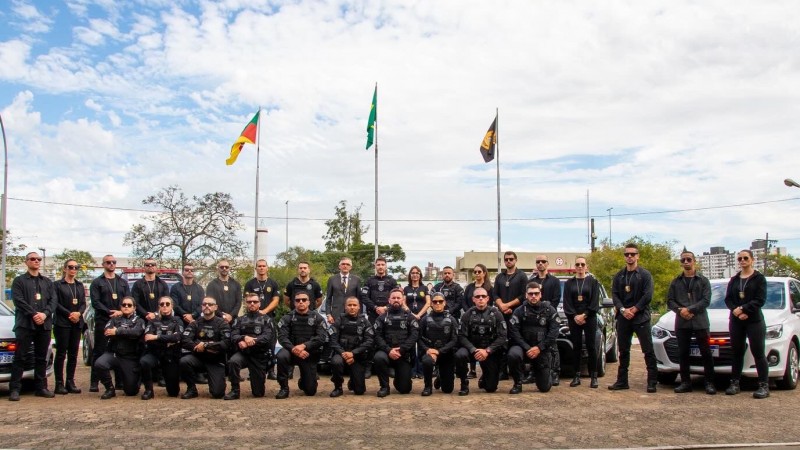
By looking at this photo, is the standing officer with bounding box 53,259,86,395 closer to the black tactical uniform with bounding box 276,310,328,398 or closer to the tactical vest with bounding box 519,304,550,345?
the black tactical uniform with bounding box 276,310,328,398

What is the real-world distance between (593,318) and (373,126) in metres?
16.2

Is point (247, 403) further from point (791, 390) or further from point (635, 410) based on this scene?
point (791, 390)

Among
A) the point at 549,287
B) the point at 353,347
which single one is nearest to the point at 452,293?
the point at 549,287

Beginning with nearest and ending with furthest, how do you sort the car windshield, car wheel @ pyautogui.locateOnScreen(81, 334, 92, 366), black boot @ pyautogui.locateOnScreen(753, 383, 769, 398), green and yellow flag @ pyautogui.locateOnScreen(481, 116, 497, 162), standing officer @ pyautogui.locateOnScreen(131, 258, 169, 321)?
→ black boot @ pyautogui.locateOnScreen(753, 383, 769, 398)
the car windshield
standing officer @ pyautogui.locateOnScreen(131, 258, 169, 321)
car wheel @ pyautogui.locateOnScreen(81, 334, 92, 366)
green and yellow flag @ pyautogui.locateOnScreen(481, 116, 497, 162)

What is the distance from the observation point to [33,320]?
10.3 metres

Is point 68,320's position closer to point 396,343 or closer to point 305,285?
point 305,285

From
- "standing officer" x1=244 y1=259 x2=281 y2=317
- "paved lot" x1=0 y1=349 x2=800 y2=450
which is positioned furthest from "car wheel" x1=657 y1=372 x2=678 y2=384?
"standing officer" x1=244 y1=259 x2=281 y2=317

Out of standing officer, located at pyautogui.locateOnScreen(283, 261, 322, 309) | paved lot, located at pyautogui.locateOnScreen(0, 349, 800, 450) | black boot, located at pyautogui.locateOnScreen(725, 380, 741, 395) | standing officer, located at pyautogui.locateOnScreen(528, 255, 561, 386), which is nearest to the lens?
paved lot, located at pyautogui.locateOnScreen(0, 349, 800, 450)

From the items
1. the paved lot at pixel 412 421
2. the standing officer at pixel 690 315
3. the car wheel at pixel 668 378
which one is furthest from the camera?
the car wheel at pixel 668 378

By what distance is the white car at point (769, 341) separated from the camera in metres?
10.3

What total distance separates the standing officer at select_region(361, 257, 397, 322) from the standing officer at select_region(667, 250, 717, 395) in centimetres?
444

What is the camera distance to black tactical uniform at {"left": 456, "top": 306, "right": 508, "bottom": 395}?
10.6 m

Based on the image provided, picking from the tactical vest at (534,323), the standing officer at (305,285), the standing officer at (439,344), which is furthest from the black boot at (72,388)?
the tactical vest at (534,323)

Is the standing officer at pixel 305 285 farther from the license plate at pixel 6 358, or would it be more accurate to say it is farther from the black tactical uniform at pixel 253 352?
the license plate at pixel 6 358
